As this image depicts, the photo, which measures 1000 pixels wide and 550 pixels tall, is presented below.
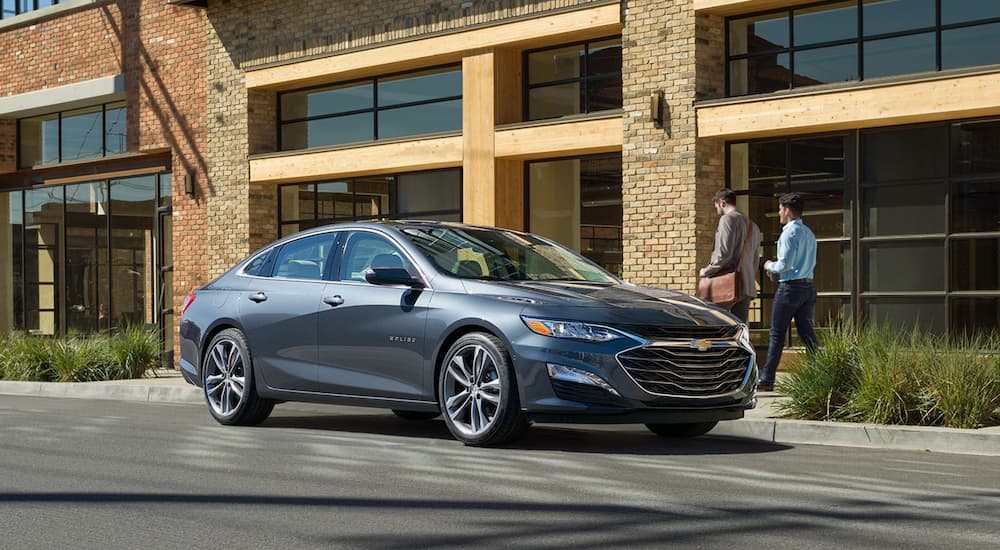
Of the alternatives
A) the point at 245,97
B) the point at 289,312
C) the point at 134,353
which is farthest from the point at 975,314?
the point at 245,97

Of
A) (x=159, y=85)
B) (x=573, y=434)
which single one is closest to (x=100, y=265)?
(x=159, y=85)

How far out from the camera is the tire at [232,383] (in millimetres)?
11539

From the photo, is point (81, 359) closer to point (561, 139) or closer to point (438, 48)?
point (438, 48)

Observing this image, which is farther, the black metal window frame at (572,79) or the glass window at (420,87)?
the glass window at (420,87)

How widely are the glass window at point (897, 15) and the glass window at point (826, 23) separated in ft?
0.56

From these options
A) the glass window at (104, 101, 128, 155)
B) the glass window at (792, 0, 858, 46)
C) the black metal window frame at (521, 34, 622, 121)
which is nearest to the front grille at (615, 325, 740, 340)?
the glass window at (792, 0, 858, 46)

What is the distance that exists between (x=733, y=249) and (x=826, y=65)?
403 cm

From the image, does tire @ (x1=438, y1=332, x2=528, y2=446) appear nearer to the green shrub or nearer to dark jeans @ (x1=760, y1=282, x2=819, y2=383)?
dark jeans @ (x1=760, y1=282, x2=819, y2=383)

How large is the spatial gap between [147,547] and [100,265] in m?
20.1

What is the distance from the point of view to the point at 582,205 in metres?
18.6

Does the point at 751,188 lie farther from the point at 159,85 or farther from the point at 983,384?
the point at 159,85

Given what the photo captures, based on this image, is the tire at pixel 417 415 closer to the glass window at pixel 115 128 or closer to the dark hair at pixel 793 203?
the dark hair at pixel 793 203

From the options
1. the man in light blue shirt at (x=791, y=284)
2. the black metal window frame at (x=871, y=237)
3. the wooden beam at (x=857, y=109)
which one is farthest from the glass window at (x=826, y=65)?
the man in light blue shirt at (x=791, y=284)

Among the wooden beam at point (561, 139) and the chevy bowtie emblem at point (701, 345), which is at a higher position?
the wooden beam at point (561, 139)
